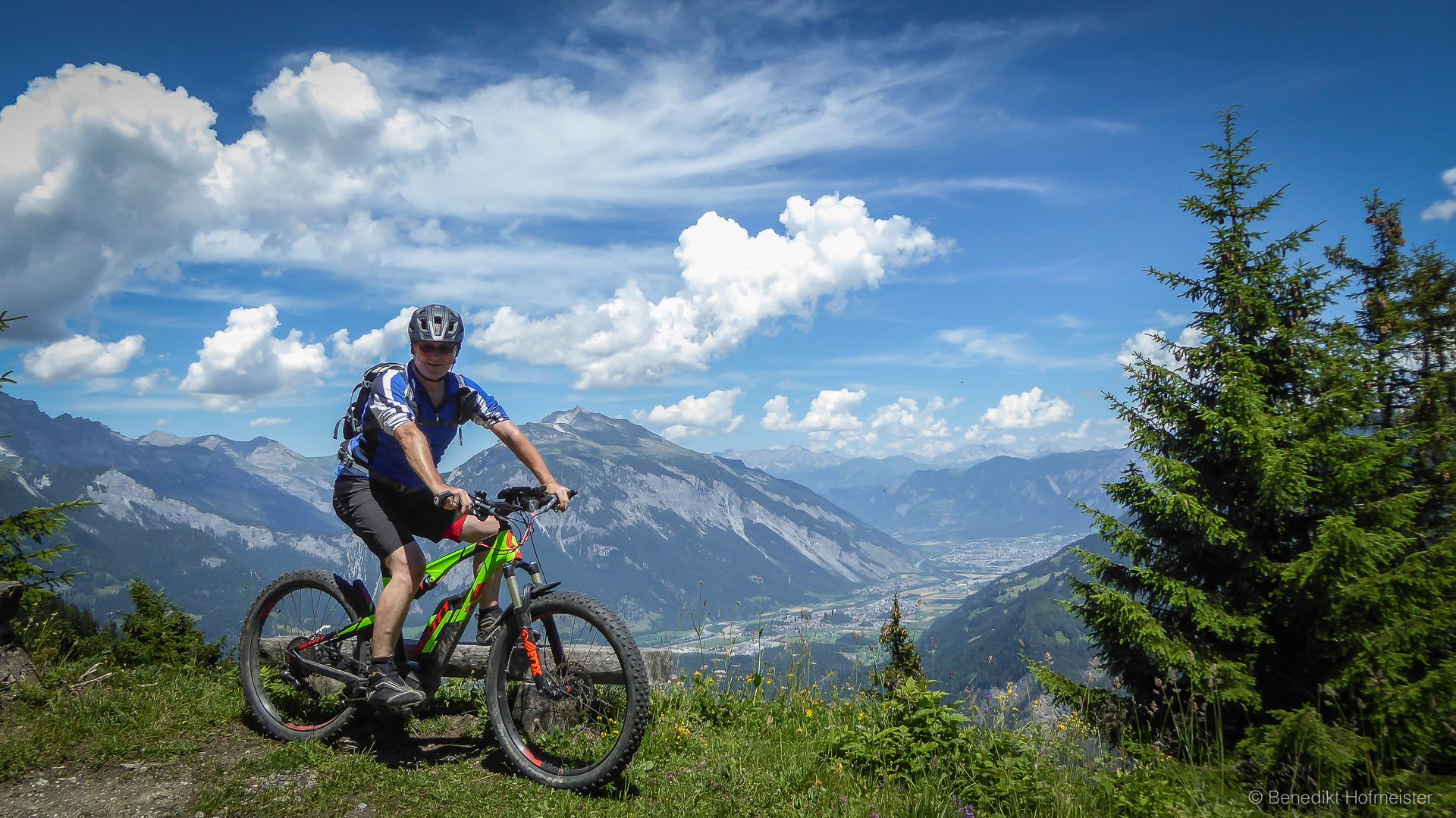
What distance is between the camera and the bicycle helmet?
5.23 metres

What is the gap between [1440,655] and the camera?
11086 mm

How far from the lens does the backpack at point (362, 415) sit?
5387 millimetres

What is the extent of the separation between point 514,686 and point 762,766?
6.48 feet

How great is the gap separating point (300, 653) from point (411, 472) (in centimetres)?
200

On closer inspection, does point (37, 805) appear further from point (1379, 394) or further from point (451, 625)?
point (1379, 394)

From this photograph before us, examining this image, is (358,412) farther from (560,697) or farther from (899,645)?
(899,645)

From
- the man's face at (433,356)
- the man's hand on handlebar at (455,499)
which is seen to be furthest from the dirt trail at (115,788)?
the man's face at (433,356)

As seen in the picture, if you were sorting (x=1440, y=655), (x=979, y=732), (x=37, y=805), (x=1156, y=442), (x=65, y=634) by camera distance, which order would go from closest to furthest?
(x=37, y=805) < (x=979, y=732) < (x=65, y=634) < (x=1440, y=655) < (x=1156, y=442)

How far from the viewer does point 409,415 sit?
5.06 metres

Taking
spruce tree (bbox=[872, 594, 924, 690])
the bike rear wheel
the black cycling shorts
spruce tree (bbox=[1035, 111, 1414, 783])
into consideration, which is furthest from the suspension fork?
spruce tree (bbox=[1035, 111, 1414, 783])

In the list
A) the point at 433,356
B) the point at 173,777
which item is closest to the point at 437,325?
the point at 433,356

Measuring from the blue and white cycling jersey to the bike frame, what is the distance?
0.69 m

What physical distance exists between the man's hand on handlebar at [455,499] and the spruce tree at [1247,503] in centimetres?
1061

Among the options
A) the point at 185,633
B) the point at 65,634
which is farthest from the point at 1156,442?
the point at 65,634
